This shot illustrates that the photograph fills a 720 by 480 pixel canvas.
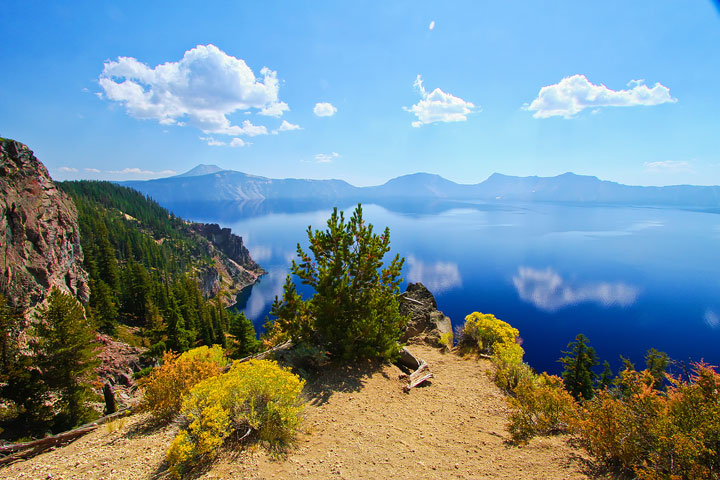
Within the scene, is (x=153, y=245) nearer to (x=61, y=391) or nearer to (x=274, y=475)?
(x=61, y=391)

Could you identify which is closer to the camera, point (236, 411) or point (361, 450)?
point (236, 411)

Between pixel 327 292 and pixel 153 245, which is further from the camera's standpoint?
pixel 153 245

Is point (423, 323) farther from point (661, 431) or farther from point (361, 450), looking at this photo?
point (661, 431)

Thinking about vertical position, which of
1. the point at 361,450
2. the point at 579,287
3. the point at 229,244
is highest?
the point at 361,450

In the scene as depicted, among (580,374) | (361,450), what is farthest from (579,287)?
(361,450)

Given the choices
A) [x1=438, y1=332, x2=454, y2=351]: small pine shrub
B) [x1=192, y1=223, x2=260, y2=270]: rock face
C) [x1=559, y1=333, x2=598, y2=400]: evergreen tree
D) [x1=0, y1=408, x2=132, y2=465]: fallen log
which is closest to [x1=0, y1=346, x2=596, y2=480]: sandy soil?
[x1=0, y1=408, x2=132, y2=465]: fallen log

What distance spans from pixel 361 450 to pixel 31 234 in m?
46.3

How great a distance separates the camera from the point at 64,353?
1725 cm

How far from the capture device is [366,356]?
12.2 metres

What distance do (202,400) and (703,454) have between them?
9.26 metres

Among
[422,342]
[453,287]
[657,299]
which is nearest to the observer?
[422,342]

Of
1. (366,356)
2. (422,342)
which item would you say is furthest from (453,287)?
(366,356)

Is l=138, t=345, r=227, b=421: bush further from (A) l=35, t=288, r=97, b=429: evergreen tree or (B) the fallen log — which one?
(A) l=35, t=288, r=97, b=429: evergreen tree

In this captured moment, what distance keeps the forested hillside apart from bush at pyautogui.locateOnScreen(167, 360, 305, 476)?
2202cm
